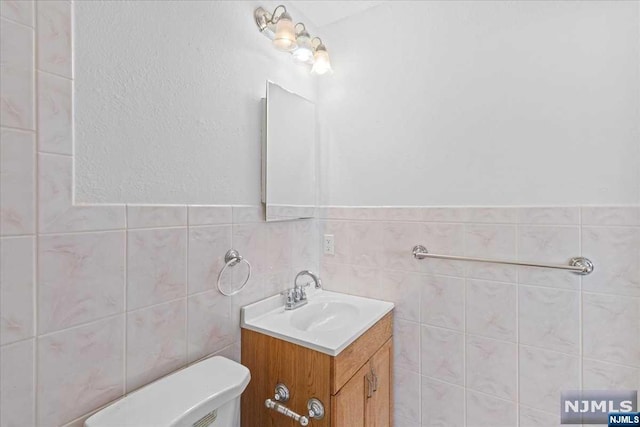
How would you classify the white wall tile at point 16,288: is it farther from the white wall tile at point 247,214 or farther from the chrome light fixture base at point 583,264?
the chrome light fixture base at point 583,264

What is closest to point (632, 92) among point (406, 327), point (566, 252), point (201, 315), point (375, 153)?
point (566, 252)

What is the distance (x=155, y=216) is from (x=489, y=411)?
→ 61.3 inches

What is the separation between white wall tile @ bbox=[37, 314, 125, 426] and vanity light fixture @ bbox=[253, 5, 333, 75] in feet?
4.15

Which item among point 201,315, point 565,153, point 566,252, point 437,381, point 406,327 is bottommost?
point 437,381

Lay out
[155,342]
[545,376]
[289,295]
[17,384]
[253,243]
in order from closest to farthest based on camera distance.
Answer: [17,384] < [155,342] < [545,376] < [253,243] < [289,295]

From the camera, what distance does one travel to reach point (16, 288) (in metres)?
0.67

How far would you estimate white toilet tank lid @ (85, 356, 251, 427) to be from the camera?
0.74m

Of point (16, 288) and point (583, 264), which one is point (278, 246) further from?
point (583, 264)

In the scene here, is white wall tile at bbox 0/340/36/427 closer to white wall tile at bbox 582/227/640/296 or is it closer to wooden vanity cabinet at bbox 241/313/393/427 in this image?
wooden vanity cabinet at bbox 241/313/393/427

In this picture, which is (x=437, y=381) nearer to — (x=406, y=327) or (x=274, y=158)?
(x=406, y=327)

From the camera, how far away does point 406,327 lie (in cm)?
146

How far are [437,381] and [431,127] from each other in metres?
1.21

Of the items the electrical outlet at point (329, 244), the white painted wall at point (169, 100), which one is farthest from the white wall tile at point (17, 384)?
the electrical outlet at point (329, 244)

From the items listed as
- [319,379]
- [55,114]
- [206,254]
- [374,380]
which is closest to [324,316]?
[374,380]
